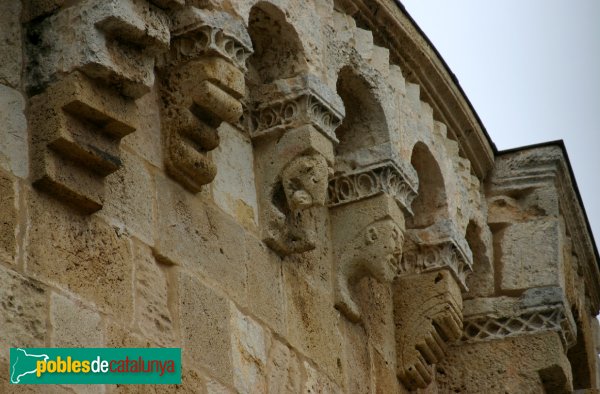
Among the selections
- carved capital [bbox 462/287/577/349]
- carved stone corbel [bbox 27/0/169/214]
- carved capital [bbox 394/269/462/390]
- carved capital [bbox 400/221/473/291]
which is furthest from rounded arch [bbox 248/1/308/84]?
carved capital [bbox 462/287/577/349]

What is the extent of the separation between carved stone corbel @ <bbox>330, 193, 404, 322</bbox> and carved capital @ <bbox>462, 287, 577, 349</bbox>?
136 centimetres

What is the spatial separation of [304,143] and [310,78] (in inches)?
11.0

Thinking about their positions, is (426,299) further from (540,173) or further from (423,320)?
(540,173)

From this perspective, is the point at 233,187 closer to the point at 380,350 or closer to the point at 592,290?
the point at 380,350

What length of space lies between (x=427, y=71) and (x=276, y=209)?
5.99 feet

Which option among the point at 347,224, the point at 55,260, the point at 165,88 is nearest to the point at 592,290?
the point at 347,224

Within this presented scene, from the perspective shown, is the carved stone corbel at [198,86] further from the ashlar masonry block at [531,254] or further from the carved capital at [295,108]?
the ashlar masonry block at [531,254]

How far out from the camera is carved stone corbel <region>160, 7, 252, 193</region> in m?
6.62

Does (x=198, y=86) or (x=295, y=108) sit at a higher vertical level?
(x=295, y=108)

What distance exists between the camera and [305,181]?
7195mm

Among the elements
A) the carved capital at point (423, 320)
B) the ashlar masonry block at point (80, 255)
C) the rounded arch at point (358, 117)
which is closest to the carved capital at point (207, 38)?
the ashlar masonry block at point (80, 255)

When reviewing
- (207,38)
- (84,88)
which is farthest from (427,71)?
(84,88)

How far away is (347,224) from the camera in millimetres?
7895

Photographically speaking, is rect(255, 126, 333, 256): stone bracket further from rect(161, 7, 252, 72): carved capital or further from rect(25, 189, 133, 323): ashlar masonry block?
rect(25, 189, 133, 323): ashlar masonry block
